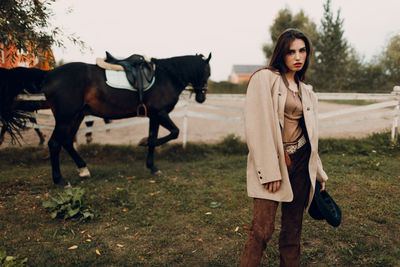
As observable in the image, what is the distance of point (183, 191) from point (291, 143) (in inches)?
108

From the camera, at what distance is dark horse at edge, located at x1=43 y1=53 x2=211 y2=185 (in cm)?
446

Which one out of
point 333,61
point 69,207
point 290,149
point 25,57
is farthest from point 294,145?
point 333,61

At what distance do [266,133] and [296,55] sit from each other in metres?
0.60

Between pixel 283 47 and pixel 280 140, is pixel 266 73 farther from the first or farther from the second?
pixel 280 140

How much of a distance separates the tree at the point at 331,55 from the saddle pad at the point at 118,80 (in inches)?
1083

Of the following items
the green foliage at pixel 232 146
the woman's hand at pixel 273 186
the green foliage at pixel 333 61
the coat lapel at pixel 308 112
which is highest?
the green foliage at pixel 333 61

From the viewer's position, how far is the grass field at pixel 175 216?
2869 millimetres

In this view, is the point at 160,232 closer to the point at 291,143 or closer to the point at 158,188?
the point at 158,188

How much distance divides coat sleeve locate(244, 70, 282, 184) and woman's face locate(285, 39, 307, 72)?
8.6 inches

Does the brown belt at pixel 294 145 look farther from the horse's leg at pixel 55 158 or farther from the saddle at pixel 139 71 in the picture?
the horse's leg at pixel 55 158

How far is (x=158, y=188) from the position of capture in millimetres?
4758

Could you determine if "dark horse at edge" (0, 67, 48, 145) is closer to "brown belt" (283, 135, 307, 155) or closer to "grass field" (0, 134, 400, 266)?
"grass field" (0, 134, 400, 266)

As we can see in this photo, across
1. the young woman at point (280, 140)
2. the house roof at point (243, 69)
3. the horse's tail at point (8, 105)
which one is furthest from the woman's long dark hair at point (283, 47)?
the house roof at point (243, 69)

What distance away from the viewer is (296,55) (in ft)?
6.70
